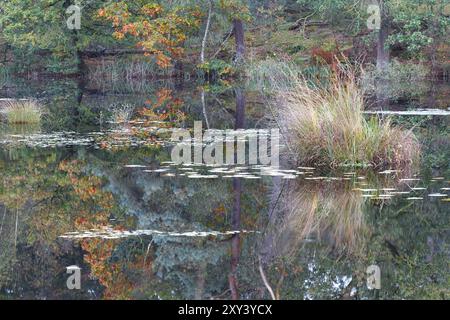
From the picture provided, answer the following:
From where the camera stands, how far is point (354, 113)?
1138 cm

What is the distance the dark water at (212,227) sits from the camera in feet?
23.2

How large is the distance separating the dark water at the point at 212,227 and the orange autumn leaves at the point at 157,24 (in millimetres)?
18991

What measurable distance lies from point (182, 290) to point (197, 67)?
27.7 meters

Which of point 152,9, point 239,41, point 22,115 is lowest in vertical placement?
point 22,115

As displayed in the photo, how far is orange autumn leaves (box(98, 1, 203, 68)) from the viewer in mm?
32781

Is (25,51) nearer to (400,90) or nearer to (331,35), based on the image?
(331,35)

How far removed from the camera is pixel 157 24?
33.3 metres
